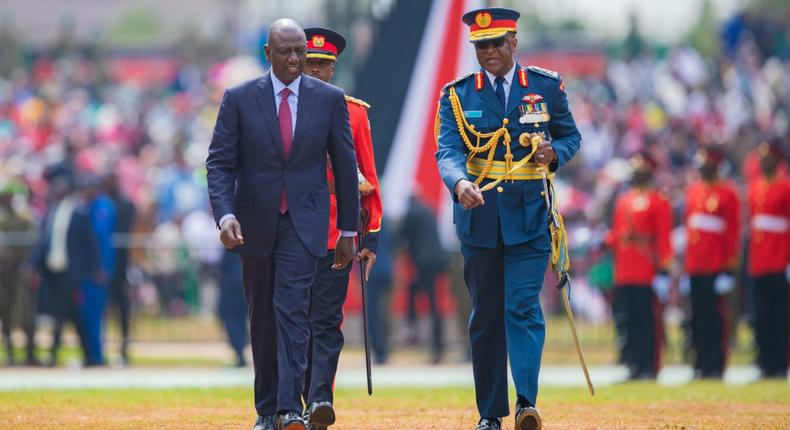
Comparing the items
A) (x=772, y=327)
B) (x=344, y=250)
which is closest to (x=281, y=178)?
(x=344, y=250)

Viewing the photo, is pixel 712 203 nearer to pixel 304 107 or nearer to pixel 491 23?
pixel 491 23

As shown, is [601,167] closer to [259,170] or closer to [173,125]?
[173,125]

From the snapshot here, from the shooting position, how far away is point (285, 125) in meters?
9.71

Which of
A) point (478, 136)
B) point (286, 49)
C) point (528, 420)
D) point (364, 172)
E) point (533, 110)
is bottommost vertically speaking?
point (528, 420)

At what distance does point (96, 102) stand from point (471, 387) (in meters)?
21.0

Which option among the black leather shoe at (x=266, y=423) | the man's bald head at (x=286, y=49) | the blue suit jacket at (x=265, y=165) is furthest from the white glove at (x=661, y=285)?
the man's bald head at (x=286, y=49)

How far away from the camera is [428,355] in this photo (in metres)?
21.3

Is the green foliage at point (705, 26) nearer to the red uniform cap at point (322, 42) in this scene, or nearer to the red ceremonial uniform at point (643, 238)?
the red ceremonial uniform at point (643, 238)

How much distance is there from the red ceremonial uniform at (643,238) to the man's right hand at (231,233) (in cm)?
803

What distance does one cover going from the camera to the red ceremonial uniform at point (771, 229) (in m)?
16.5

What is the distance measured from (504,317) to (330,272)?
107 centimetres


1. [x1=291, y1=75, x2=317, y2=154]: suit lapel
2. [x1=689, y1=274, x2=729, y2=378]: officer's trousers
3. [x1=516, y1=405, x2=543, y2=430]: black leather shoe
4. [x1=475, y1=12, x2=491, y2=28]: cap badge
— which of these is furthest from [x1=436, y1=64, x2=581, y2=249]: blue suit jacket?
[x1=689, y1=274, x2=729, y2=378]: officer's trousers

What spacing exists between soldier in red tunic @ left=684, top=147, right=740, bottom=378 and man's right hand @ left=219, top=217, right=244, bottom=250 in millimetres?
8154

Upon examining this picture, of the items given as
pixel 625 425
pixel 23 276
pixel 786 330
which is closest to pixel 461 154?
pixel 625 425
